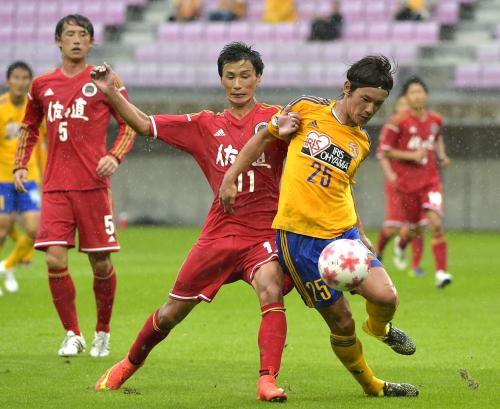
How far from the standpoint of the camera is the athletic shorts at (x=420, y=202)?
48.0 feet

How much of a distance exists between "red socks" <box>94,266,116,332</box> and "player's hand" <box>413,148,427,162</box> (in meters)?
6.88

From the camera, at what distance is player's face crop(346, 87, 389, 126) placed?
6.48 m

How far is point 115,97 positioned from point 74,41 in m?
2.45

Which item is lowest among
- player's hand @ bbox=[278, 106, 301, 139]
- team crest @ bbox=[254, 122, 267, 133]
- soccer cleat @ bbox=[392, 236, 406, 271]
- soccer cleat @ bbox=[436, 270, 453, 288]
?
soccer cleat @ bbox=[392, 236, 406, 271]

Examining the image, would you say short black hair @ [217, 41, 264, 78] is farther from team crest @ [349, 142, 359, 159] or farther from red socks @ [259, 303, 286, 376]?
red socks @ [259, 303, 286, 376]

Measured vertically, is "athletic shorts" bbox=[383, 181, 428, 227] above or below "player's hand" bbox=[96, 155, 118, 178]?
below

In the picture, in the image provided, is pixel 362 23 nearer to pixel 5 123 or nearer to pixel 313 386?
pixel 5 123

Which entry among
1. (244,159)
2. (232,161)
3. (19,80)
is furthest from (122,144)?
(19,80)

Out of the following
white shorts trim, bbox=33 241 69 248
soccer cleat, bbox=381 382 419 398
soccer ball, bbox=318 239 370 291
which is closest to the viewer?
soccer ball, bbox=318 239 370 291

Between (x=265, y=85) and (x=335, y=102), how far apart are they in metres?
18.2

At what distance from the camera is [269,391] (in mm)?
6520

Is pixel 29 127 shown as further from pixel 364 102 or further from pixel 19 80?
pixel 19 80

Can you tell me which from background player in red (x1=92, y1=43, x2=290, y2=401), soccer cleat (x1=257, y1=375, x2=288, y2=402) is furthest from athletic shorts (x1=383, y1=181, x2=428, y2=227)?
soccer cleat (x1=257, y1=375, x2=288, y2=402)

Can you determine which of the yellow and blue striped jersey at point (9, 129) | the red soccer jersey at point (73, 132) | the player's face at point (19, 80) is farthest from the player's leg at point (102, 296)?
the yellow and blue striped jersey at point (9, 129)
